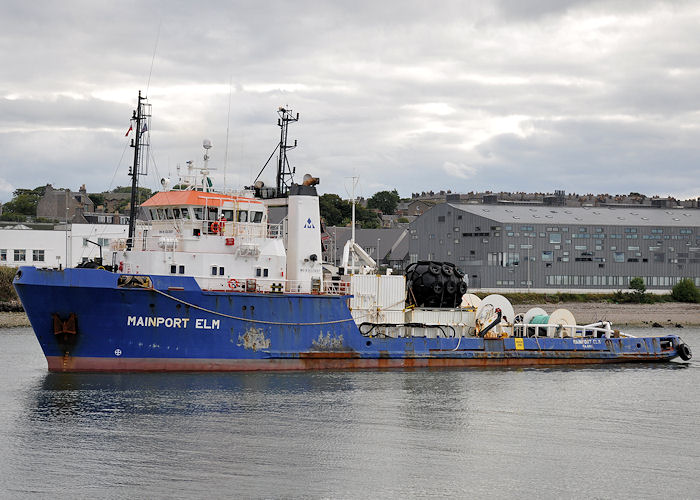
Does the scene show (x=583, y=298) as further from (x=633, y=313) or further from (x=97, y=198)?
(x=97, y=198)

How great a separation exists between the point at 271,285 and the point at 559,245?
4722 centimetres

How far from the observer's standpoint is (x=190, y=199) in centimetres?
3102

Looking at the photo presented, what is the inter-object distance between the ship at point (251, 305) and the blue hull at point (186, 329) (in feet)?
0.12

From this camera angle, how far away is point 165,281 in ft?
94.3

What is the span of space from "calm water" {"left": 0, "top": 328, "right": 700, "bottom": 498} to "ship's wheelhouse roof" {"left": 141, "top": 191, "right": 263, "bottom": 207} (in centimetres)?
619

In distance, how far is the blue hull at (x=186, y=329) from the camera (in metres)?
28.0

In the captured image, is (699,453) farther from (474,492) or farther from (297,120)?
(297,120)

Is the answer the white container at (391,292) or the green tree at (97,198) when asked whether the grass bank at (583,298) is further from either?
the green tree at (97,198)

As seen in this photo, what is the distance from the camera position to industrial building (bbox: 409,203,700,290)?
237ft

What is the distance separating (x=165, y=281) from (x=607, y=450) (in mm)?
14846

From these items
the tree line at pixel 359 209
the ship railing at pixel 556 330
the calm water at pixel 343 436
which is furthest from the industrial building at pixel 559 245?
the calm water at pixel 343 436

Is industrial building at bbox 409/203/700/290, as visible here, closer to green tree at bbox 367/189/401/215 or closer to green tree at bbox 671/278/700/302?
green tree at bbox 671/278/700/302

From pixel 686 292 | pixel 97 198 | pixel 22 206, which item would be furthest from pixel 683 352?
pixel 97 198

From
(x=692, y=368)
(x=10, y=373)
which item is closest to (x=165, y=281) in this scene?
(x=10, y=373)
